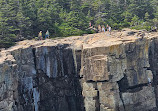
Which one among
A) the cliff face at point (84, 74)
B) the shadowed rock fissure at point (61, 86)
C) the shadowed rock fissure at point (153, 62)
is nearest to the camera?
the cliff face at point (84, 74)

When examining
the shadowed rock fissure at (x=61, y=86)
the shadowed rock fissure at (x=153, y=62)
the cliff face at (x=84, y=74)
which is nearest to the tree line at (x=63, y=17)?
the cliff face at (x=84, y=74)

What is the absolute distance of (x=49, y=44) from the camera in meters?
25.7

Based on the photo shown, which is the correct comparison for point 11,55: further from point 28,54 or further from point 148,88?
point 148,88

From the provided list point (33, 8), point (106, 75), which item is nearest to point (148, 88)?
point (106, 75)

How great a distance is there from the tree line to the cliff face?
468 cm

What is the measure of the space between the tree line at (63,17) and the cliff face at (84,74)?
4676mm

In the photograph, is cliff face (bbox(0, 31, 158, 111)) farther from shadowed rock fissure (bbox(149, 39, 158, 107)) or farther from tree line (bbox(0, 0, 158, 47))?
tree line (bbox(0, 0, 158, 47))

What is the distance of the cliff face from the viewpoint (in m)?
23.6

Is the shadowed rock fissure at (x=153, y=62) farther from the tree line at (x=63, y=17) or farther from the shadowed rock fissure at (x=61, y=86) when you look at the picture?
the shadowed rock fissure at (x=61, y=86)

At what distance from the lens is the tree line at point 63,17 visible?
97.3ft

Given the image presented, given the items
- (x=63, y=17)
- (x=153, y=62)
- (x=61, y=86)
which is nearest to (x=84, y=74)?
(x=61, y=86)

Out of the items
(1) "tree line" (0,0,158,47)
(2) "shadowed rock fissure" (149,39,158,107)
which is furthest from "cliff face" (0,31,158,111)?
(1) "tree line" (0,0,158,47)

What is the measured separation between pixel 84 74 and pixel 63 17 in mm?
14830

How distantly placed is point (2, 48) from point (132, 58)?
46.5 feet
